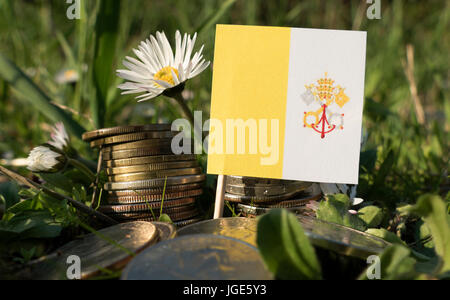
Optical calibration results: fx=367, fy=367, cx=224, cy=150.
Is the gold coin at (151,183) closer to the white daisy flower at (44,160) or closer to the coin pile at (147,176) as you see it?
the coin pile at (147,176)

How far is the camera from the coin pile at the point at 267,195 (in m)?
1.10

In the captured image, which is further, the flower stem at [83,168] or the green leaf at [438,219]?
the flower stem at [83,168]

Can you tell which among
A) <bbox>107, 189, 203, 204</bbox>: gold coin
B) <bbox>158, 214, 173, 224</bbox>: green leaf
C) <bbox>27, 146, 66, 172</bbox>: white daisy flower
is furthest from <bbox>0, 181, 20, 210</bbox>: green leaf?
<bbox>158, 214, 173, 224</bbox>: green leaf

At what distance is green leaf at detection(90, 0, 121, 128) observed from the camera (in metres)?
1.66

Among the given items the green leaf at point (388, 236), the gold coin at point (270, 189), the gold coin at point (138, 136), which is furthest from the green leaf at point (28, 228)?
the green leaf at point (388, 236)

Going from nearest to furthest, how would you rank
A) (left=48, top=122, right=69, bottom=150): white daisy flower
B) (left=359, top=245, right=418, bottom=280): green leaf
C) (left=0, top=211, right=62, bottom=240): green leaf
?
(left=359, top=245, right=418, bottom=280): green leaf
(left=0, top=211, right=62, bottom=240): green leaf
(left=48, top=122, right=69, bottom=150): white daisy flower

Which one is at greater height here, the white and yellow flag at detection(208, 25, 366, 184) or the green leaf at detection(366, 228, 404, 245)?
the white and yellow flag at detection(208, 25, 366, 184)

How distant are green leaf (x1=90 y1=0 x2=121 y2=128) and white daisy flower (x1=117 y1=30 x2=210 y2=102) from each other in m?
0.61

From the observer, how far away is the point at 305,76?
1052mm

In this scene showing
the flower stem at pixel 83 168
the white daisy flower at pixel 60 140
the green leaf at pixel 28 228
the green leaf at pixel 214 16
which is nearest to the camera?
the green leaf at pixel 28 228

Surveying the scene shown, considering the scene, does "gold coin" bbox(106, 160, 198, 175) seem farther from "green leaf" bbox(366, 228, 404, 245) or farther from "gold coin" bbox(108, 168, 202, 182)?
"green leaf" bbox(366, 228, 404, 245)

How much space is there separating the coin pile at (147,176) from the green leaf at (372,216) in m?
0.49

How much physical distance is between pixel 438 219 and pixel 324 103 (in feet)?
1.46

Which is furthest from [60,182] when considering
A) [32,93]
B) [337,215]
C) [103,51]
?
[337,215]
